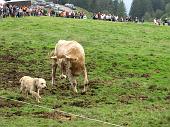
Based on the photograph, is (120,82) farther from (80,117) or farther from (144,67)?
(80,117)

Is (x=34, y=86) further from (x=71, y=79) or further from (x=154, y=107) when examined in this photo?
(x=154, y=107)

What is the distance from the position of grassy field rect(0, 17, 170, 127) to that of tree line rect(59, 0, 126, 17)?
111211 millimetres

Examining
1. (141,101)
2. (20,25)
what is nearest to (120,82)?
(141,101)

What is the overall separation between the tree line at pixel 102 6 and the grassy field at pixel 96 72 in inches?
4378

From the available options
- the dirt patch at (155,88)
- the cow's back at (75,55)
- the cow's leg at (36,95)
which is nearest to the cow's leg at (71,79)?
the cow's back at (75,55)

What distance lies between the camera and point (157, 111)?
16.7 metres

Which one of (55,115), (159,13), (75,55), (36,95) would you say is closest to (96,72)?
(75,55)

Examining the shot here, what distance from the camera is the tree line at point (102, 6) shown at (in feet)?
517

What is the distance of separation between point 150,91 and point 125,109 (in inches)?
163

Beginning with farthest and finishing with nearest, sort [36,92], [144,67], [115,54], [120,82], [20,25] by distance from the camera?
1. [20,25]
2. [115,54]
3. [144,67]
4. [120,82]
5. [36,92]

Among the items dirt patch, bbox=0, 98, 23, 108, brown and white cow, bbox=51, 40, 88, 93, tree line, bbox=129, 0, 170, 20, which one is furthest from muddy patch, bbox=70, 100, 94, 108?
tree line, bbox=129, 0, 170, 20

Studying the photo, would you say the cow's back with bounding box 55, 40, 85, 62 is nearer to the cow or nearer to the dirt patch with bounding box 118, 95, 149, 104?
the dirt patch with bounding box 118, 95, 149, 104

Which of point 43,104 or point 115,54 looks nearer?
point 43,104

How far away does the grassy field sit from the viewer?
15414 mm
